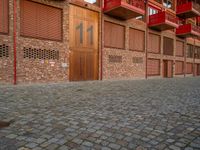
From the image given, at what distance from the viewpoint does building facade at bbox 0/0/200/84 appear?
36.9 feet

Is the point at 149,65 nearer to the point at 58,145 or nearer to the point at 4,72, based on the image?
the point at 4,72

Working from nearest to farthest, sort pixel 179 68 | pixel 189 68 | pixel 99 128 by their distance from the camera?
pixel 99 128
pixel 179 68
pixel 189 68

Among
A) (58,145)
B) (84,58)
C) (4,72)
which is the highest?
(84,58)

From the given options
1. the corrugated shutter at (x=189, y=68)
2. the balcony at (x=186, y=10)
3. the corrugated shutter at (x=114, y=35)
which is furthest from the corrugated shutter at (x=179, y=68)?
the corrugated shutter at (x=114, y=35)

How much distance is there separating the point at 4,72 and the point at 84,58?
20.2 ft

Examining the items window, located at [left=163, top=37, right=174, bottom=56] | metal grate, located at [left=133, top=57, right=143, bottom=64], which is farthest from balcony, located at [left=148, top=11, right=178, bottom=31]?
metal grate, located at [left=133, top=57, right=143, bottom=64]

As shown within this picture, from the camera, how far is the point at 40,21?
12.3 m

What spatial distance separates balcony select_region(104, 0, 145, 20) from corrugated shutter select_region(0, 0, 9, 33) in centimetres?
807

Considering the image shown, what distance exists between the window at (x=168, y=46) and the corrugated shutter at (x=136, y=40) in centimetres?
489

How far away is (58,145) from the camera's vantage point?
9.29 feet

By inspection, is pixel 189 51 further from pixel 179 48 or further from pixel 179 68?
pixel 179 68

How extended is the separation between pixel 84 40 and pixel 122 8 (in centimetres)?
418

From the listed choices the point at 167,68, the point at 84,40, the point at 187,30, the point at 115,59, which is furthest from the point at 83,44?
the point at 187,30

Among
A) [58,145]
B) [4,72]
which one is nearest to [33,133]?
[58,145]
